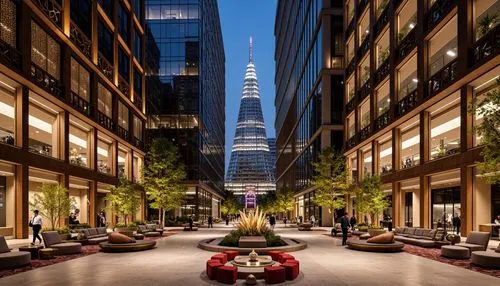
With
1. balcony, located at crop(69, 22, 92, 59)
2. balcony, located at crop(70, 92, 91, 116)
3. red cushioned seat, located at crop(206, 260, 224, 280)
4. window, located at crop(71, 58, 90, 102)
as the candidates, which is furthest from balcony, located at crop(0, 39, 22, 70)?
red cushioned seat, located at crop(206, 260, 224, 280)

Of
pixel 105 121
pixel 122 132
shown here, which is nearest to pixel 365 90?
pixel 105 121

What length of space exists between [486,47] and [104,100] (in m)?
33.4

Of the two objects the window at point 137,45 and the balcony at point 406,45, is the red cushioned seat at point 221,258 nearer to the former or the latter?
the balcony at point 406,45

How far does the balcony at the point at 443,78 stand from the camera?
2797cm

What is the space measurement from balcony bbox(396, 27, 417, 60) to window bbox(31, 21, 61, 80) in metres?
25.3

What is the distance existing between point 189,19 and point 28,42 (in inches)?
2122

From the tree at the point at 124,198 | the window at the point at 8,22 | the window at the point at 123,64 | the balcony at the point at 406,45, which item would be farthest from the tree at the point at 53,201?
the balcony at the point at 406,45

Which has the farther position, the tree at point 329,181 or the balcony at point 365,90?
the tree at point 329,181

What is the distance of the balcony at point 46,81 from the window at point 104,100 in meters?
9.76

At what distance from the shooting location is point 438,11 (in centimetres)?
3020

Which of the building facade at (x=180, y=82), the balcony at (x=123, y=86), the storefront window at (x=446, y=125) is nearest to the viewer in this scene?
the storefront window at (x=446, y=125)

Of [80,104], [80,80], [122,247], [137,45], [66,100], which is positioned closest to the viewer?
[122,247]

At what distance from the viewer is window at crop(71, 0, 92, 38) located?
120 feet

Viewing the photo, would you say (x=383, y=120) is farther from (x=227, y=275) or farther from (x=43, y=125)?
(x=227, y=275)
